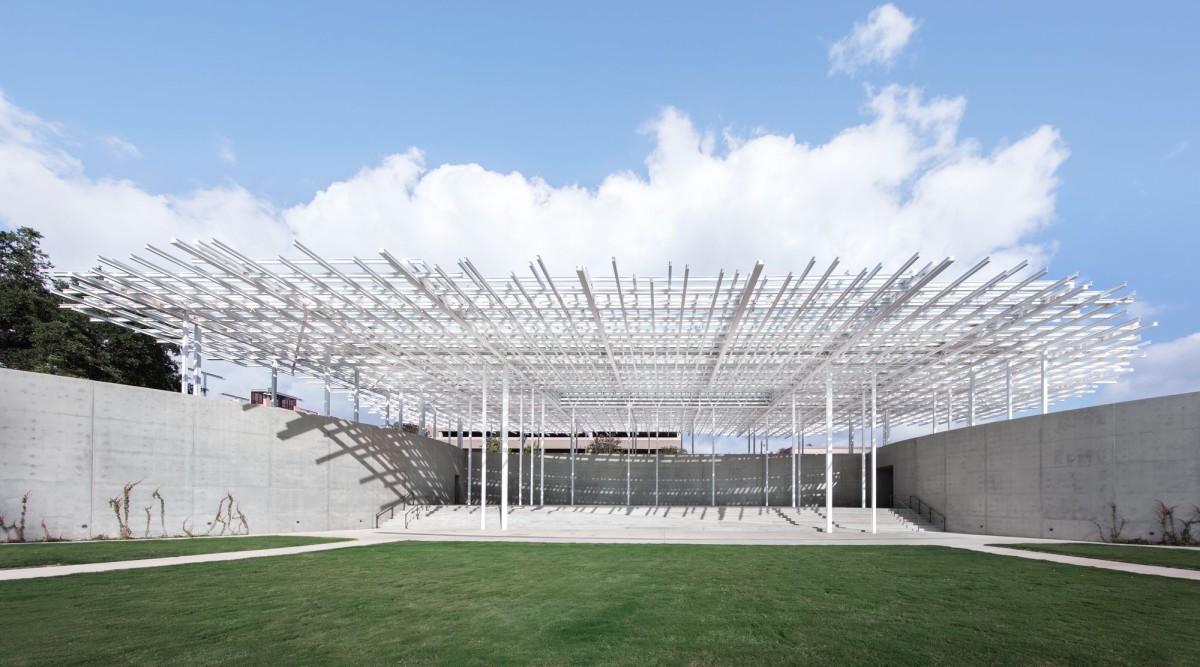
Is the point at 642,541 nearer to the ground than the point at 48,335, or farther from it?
nearer to the ground

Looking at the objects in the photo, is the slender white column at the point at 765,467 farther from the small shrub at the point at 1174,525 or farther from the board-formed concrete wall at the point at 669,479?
the small shrub at the point at 1174,525

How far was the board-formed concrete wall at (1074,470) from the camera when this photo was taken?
18.7m

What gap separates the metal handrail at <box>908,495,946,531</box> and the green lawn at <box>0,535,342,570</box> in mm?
23564

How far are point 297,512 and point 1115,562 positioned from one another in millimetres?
23626

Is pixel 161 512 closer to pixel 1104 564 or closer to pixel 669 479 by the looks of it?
pixel 1104 564

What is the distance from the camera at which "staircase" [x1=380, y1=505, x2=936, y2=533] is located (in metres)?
28.2

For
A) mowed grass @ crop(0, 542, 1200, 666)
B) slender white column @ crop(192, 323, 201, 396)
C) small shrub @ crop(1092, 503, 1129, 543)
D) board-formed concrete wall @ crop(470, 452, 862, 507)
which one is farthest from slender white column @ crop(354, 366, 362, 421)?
small shrub @ crop(1092, 503, 1129, 543)

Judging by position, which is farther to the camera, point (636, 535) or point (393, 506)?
point (393, 506)

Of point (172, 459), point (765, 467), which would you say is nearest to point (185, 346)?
point (172, 459)

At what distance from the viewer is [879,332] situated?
22891 millimetres

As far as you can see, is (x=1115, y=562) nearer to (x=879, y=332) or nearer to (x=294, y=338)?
(x=879, y=332)

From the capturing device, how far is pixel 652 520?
1202 inches

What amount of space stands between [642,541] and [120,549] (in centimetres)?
1332

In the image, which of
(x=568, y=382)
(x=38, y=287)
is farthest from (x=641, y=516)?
(x=38, y=287)
